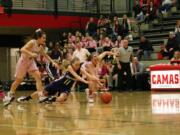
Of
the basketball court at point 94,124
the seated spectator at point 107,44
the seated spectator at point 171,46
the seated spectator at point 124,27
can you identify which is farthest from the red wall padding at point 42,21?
the basketball court at point 94,124

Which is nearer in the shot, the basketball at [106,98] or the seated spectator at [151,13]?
the basketball at [106,98]

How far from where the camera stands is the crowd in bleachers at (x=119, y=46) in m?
22.3

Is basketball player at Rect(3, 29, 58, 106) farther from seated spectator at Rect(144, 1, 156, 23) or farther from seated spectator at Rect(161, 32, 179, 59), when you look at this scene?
seated spectator at Rect(144, 1, 156, 23)

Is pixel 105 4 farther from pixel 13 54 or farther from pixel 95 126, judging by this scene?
pixel 95 126

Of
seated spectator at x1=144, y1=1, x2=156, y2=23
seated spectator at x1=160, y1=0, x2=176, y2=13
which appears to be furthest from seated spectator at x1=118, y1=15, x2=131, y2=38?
seated spectator at x1=160, y1=0, x2=176, y2=13

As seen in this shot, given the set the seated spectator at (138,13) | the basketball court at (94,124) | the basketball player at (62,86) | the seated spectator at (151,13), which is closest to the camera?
the basketball court at (94,124)

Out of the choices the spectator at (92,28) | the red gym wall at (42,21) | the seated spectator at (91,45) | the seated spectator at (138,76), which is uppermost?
the red gym wall at (42,21)

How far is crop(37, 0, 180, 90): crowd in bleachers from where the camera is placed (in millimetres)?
22328

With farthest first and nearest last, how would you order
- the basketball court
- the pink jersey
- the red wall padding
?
1. the red wall padding
2. the pink jersey
3. the basketball court

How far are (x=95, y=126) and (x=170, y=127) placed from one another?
1164mm

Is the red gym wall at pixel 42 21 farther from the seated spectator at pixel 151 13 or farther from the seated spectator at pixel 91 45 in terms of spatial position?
the seated spectator at pixel 91 45

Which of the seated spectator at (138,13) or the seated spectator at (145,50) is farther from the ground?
the seated spectator at (138,13)

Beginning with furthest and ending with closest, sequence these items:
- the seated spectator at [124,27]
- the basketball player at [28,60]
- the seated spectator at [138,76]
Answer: the seated spectator at [124,27] → the seated spectator at [138,76] → the basketball player at [28,60]

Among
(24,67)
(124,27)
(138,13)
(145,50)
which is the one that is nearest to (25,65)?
(24,67)
